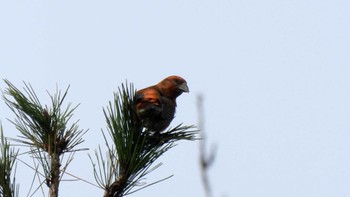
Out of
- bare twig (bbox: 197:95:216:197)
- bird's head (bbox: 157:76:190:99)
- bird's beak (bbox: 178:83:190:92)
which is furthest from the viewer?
bird's beak (bbox: 178:83:190:92)

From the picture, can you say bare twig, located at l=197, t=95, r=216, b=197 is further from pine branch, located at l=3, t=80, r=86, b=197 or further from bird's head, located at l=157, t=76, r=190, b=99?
bird's head, located at l=157, t=76, r=190, b=99

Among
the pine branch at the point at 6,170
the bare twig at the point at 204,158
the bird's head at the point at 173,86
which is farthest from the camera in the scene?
the bird's head at the point at 173,86

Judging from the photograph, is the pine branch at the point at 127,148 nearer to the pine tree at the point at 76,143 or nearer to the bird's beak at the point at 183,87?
the pine tree at the point at 76,143

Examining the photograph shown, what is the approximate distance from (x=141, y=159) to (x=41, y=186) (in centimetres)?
43

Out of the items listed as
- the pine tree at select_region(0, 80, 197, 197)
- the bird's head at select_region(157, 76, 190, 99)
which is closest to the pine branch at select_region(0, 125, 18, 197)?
the pine tree at select_region(0, 80, 197, 197)

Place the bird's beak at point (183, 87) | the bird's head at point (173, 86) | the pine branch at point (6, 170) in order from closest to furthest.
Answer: the pine branch at point (6, 170), the bird's head at point (173, 86), the bird's beak at point (183, 87)

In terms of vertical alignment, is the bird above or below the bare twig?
above

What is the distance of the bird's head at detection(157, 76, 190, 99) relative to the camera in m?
4.21

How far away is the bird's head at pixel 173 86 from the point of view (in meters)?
4.21

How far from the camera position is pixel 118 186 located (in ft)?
6.99

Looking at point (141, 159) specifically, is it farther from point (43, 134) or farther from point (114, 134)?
point (43, 134)

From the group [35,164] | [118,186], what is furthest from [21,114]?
[118,186]

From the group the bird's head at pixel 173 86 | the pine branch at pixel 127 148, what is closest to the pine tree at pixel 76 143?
the pine branch at pixel 127 148

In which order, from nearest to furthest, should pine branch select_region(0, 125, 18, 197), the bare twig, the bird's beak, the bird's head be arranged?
the bare twig, pine branch select_region(0, 125, 18, 197), the bird's head, the bird's beak
